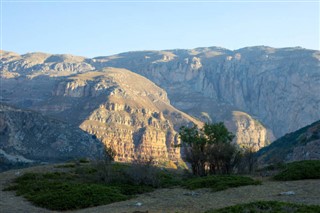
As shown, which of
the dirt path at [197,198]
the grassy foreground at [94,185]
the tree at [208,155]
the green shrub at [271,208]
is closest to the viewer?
the green shrub at [271,208]

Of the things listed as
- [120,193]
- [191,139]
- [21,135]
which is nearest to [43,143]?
[21,135]

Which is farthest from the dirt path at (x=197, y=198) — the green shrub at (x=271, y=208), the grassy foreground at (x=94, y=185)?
the green shrub at (x=271, y=208)

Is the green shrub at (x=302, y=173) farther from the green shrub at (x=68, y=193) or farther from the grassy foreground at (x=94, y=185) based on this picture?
the green shrub at (x=68, y=193)

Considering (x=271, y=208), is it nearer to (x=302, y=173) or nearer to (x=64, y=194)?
(x=302, y=173)

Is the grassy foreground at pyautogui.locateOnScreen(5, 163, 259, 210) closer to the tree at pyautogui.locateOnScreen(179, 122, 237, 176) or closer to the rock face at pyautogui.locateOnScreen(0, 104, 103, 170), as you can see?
the tree at pyautogui.locateOnScreen(179, 122, 237, 176)

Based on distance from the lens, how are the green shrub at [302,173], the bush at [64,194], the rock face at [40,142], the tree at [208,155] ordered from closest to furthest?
the bush at [64,194] < the green shrub at [302,173] < the tree at [208,155] < the rock face at [40,142]

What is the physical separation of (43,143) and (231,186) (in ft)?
588

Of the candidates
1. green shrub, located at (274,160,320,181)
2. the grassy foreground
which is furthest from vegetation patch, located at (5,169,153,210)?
green shrub, located at (274,160,320,181)

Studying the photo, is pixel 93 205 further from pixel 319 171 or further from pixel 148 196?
pixel 319 171

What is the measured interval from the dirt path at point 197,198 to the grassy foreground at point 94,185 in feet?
3.14

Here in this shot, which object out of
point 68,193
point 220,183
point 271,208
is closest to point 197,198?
point 220,183

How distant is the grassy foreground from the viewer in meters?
23.4

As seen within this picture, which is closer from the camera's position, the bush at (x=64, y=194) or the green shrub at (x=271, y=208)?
the green shrub at (x=271, y=208)

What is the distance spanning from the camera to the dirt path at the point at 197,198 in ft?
66.1
